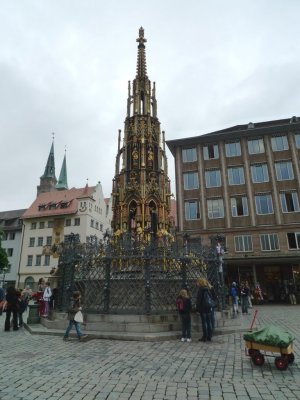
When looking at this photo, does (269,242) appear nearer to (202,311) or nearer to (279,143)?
(279,143)

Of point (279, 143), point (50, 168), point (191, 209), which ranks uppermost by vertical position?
point (50, 168)

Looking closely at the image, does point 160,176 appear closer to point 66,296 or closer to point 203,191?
point 66,296

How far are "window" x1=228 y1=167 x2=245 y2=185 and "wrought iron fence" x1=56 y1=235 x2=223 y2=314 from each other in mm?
22434

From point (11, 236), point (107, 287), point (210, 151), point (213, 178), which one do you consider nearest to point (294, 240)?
point (213, 178)

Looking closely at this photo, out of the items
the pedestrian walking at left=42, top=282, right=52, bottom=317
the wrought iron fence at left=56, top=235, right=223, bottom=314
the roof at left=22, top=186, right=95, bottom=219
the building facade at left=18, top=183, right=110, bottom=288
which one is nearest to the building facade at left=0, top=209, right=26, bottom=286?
the building facade at left=18, top=183, right=110, bottom=288

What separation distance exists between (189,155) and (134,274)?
26.2m

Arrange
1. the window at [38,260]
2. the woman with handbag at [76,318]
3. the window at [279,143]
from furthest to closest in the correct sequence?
the window at [38,260], the window at [279,143], the woman with handbag at [76,318]

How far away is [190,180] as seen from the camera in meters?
34.1

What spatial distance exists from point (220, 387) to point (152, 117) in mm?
13491

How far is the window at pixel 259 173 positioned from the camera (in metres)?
31.9

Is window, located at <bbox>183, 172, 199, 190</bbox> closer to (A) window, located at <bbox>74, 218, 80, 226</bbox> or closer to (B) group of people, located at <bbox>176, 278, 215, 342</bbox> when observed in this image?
(A) window, located at <bbox>74, 218, 80, 226</bbox>

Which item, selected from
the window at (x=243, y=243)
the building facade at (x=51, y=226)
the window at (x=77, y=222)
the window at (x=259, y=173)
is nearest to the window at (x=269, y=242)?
the window at (x=243, y=243)

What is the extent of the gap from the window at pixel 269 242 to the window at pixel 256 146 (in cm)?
939

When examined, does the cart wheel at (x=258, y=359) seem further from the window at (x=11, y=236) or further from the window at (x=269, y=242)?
the window at (x=11, y=236)
